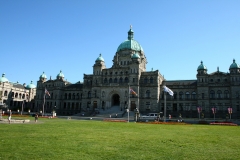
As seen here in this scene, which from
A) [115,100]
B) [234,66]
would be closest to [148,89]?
[115,100]

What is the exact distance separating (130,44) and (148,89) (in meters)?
21.0

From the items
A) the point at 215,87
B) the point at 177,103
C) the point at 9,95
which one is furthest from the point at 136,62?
the point at 9,95

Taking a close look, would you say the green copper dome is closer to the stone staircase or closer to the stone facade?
the stone staircase

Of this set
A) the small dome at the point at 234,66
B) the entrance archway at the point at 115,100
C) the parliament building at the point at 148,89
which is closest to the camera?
the small dome at the point at 234,66

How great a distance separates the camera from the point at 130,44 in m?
84.1

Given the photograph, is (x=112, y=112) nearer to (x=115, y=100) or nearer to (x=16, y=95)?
(x=115, y=100)

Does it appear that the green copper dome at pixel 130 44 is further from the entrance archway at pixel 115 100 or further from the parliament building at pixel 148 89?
the entrance archway at pixel 115 100

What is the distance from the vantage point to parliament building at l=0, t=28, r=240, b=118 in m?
68.8

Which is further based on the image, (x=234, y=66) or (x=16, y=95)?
(x=16, y=95)

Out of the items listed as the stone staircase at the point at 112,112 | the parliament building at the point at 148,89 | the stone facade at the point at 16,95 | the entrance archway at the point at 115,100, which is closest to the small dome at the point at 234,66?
the parliament building at the point at 148,89

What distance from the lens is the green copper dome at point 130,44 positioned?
8381 centimetres

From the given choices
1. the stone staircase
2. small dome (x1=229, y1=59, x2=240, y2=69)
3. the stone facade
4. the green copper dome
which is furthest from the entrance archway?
small dome (x1=229, y1=59, x2=240, y2=69)

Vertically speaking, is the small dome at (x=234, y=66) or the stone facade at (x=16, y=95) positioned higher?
the small dome at (x=234, y=66)

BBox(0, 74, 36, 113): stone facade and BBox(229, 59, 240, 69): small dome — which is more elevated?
BBox(229, 59, 240, 69): small dome
